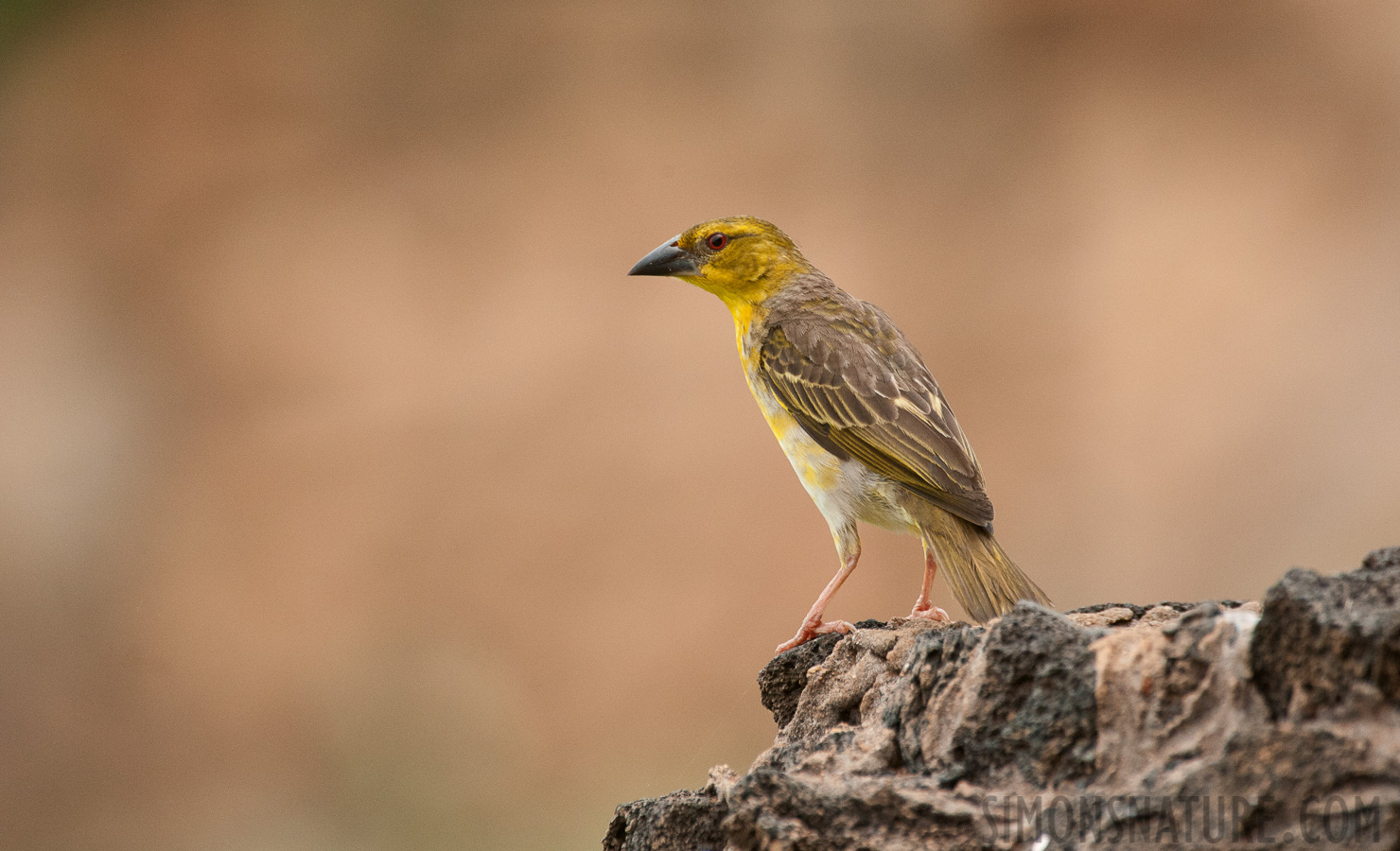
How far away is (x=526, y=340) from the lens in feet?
29.6

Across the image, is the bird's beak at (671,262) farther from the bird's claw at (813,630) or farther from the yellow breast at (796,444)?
the bird's claw at (813,630)

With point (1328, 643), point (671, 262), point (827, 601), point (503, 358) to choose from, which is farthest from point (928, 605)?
point (503, 358)

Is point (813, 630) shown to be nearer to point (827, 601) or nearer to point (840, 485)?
point (827, 601)

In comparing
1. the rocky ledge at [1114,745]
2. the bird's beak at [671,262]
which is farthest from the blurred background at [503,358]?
the rocky ledge at [1114,745]

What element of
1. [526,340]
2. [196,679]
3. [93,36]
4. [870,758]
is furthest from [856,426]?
[93,36]

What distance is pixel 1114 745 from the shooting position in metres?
1.93

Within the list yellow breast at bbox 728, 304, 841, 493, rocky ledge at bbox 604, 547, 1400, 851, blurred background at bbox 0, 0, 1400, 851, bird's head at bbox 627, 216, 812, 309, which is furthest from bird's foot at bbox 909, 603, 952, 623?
blurred background at bbox 0, 0, 1400, 851

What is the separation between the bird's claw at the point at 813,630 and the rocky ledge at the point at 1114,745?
86 cm

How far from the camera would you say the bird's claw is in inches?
132

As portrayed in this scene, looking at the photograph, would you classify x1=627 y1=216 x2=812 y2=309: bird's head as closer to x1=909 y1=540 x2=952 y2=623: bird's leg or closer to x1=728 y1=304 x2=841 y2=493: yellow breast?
x1=728 y1=304 x2=841 y2=493: yellow breast

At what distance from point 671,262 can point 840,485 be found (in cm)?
131

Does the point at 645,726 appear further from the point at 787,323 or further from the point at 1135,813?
the point at 1135,813

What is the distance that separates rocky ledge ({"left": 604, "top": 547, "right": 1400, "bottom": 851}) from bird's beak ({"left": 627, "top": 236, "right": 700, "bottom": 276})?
103 inches

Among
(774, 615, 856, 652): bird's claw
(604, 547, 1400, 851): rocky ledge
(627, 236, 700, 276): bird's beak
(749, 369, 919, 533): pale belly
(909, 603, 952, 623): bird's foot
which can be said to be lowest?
(604, 547, 1400, 851): rocky ledge
